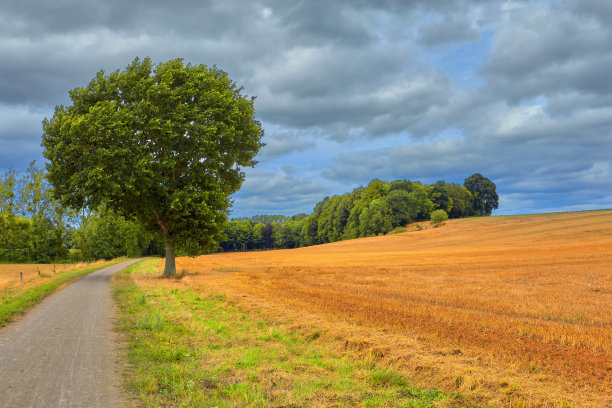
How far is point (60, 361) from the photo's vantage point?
7.84m

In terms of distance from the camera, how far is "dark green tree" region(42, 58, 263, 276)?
86.2 ft

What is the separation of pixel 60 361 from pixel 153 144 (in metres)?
22.4

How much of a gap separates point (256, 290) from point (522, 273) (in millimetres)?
17287

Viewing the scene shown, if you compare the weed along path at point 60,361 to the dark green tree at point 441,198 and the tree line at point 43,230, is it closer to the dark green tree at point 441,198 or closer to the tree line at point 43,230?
the tree line at point 43,230

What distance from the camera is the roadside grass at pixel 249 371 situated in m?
5.97

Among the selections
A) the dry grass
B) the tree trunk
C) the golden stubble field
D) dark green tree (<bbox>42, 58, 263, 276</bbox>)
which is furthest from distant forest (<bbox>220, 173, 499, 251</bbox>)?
the golden stubble field

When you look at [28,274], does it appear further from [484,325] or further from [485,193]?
[485,193]

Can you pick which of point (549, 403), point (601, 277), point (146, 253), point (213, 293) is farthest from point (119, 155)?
point (146, 253)

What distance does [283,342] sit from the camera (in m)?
9.80

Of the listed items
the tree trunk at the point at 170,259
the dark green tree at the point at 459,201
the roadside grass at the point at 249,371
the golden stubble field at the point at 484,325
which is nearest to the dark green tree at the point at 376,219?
the dark green tree at the point at 459,201

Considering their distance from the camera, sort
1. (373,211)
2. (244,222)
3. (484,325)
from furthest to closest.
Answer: (244,222)
(373,211)
(484,325)

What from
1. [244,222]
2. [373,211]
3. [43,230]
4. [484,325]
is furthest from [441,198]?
[484,325]

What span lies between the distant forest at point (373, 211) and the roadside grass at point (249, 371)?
9545 cm

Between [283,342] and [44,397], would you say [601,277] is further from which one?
[44,397]
